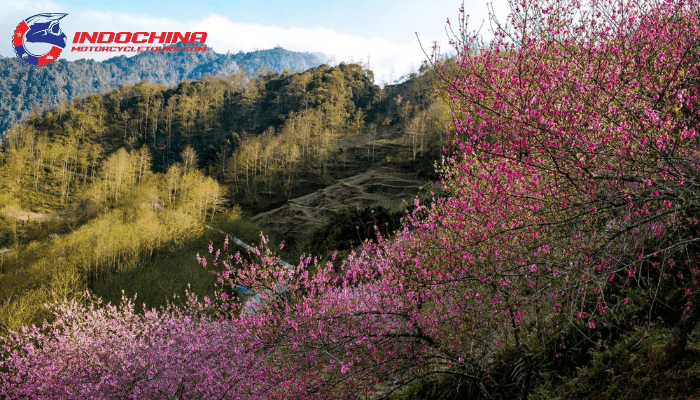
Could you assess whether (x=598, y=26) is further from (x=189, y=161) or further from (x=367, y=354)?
(x=189, y=161)

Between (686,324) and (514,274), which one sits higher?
(514,274)

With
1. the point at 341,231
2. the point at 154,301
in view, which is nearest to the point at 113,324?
the point at 154,301

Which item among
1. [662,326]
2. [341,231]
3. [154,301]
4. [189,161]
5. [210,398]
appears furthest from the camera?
[189,161]

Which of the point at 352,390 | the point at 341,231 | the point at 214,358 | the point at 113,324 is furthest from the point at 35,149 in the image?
the point at 352,390

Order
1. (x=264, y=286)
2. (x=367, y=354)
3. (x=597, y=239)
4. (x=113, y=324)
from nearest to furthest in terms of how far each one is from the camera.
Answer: (x=597, y=239) < (x=367, y=354) < (x=264, y=286) < (x=113, y=324)

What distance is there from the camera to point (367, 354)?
18.7 ft

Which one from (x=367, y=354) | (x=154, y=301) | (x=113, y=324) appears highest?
(x=367, y=354)

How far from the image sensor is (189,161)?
71688 millimetres

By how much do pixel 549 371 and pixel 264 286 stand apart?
4.94 meters

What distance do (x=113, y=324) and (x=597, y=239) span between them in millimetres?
15668

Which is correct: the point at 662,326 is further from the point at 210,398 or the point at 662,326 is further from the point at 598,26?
the point at 210,398

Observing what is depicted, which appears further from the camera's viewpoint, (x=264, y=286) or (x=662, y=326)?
(x=264, y=286)

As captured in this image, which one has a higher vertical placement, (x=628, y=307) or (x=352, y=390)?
(x=628, y=307)

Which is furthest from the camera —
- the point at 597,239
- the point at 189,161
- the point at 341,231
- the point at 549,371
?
the point at 189,161
